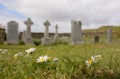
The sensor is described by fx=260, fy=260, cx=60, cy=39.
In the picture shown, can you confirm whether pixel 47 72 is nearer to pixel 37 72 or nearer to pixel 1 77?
pixel 37 72

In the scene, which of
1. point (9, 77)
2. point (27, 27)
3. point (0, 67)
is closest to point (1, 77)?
point (9, 77)

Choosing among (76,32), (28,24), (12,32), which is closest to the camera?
(12,32)

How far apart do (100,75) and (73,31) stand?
19388 millimetres

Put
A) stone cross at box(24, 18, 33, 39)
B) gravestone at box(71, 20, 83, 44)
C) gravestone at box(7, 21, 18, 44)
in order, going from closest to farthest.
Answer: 1. gravestone at box(7, 21, 18, 44)
2. gravestone at box(71, 20, 83, 44)
3. stone cross at box(24, 18, 33, 39)

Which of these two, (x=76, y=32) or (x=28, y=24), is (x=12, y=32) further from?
(x=76, y=32)

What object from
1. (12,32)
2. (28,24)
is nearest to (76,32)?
(28,24)

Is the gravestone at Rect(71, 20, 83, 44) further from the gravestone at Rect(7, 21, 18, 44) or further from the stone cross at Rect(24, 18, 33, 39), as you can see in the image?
the gravestone at Rect(7, 21, 18, 44)

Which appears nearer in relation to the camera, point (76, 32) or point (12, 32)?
point (12, 32)

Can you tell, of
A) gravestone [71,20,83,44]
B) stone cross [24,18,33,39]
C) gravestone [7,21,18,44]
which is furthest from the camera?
stone cross [24,18,33,39]

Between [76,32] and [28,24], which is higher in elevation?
[28,24]

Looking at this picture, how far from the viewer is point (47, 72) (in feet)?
9.31

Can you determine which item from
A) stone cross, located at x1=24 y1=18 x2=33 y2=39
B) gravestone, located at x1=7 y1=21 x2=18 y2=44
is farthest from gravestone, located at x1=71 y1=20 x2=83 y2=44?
gravestone, located at x1=7 y1=21 x2=18 y2=44

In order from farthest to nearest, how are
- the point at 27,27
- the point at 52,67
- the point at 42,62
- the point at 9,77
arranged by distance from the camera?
the point at 27,27 → the point at 52,67 → the point at 42,62 → the point at 9,77

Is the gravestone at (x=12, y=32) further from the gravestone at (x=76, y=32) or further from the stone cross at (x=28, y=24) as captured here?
the gravestone at (x=76, y=32)
